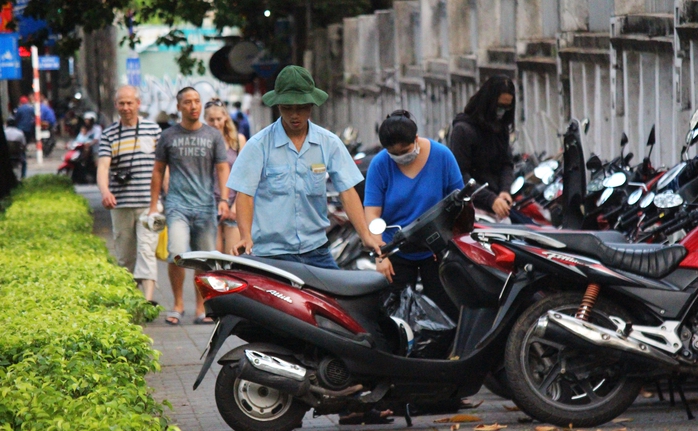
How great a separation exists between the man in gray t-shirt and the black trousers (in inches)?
122

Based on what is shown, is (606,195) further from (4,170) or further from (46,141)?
(46,141)

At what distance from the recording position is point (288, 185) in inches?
255

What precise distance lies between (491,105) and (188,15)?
12.1 metres

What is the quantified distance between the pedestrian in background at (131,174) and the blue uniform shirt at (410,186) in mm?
3762

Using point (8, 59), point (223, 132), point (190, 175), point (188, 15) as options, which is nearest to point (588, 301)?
point (190, 175)

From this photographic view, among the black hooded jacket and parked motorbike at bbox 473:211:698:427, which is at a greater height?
the black hooded jacket

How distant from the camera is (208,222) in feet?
32.8

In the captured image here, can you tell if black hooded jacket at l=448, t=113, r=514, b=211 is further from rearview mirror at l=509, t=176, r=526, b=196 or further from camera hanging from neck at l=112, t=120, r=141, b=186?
camera hanging from neck at l=112, t=120, r=141, b=186

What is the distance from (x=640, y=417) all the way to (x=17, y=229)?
633cm

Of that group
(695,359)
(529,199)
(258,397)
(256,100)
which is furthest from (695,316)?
(256,100)

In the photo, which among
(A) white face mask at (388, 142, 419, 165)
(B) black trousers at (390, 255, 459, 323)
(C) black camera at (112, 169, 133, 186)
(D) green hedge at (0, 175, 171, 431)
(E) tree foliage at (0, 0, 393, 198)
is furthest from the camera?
(E) tree foliage at (0, 0, 393, 198)

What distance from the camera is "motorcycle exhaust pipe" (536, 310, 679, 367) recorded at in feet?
19.4

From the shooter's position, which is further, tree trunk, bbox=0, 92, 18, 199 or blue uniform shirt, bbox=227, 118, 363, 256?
tree trunk, bbox=0, 92, 18, 199

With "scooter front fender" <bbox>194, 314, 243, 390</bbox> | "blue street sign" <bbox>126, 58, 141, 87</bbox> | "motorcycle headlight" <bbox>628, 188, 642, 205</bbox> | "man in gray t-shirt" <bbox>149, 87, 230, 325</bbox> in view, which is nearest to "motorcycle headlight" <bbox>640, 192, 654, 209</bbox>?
"motorcycle headlight" <bbox>628, 188, 642, 205</bbox>
